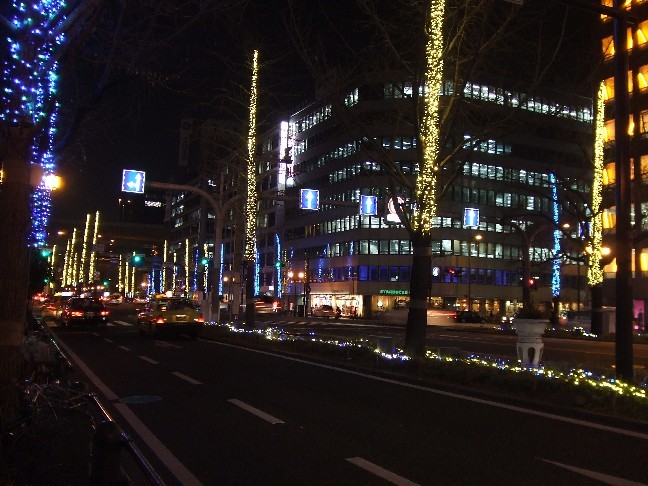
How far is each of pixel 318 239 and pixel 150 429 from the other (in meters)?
74.0

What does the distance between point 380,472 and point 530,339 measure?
348 inches

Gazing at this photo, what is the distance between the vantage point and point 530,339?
14.5m

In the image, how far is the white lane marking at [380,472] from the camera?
643cm

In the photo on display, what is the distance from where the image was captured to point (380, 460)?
7.29 m

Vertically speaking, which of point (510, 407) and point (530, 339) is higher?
point (530, 339)

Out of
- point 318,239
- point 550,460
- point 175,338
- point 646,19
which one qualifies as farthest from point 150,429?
point 318,239

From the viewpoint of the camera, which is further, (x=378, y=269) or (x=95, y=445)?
(x=378, y=269)

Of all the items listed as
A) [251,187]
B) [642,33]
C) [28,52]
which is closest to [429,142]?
[28,52]

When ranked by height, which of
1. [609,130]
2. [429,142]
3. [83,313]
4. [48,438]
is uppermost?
[609,130]

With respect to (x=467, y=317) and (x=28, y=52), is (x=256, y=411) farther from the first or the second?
(x=467, y=317)

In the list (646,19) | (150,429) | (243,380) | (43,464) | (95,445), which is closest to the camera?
(95,445)

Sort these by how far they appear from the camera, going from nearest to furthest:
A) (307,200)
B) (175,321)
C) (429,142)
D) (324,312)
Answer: (429,142) → (307,200) → (175,321) → (324,312)

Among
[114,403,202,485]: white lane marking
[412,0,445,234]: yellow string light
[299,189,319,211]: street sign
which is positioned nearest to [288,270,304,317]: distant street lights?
[299,189,319,211]: street sign

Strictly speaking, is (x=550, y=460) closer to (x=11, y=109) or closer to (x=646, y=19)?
(x=11, y=109)
